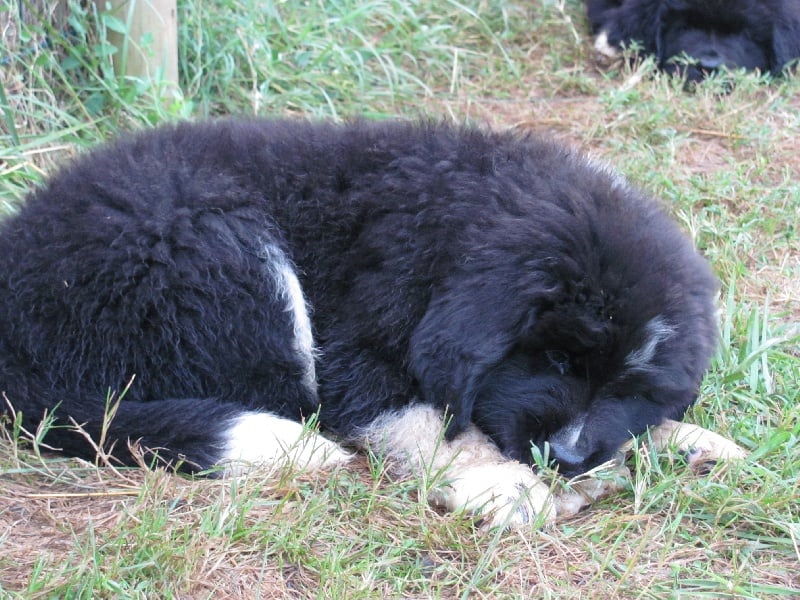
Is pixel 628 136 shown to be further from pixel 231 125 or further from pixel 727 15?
pixel 231 125

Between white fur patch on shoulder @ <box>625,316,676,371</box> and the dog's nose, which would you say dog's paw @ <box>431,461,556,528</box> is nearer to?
the dog's nose

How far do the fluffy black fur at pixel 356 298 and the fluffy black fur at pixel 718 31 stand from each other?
3357 mm

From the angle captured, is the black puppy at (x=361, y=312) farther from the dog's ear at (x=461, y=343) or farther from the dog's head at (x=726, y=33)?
the dog's head at (x=726, y=33)

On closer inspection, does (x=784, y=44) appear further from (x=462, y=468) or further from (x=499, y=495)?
(x=499, y=495)

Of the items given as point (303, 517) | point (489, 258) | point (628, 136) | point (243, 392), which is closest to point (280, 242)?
point (243, 392)

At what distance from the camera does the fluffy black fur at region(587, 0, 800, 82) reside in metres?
6.35

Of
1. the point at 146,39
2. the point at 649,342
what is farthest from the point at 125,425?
the point at 146,39

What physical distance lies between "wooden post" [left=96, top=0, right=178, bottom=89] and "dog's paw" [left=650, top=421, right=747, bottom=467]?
2.97 metres

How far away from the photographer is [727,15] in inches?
252

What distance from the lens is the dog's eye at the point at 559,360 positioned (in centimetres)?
300

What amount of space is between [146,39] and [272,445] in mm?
2653

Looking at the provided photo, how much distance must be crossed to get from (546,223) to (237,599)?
143 cm

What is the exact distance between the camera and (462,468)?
2988mm

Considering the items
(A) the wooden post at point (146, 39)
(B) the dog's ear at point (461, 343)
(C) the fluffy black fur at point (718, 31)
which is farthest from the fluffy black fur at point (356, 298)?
(C) the fluffy black fur at point (718, 31)
